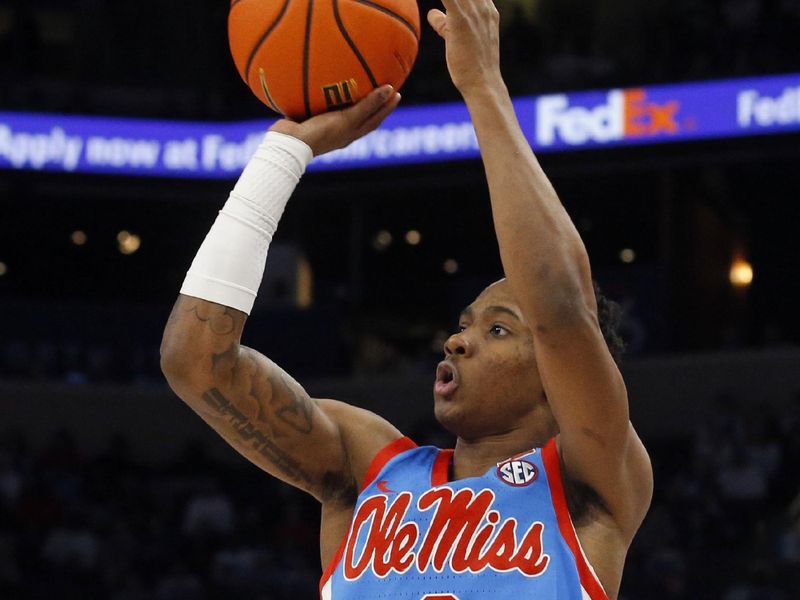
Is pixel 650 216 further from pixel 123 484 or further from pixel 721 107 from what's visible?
pixel 123 484

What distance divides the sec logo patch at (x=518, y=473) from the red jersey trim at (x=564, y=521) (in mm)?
30

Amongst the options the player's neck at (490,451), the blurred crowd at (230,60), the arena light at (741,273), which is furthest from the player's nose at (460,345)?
the arena light at (741,273)

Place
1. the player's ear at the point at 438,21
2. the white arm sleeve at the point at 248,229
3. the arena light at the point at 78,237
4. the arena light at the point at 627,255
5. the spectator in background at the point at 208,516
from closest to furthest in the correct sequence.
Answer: the player's ear at the point at 438,21, the white arm sleeve at the point at 248,229, the spectator in background at the point at 208,516, the arena light at the point at 627,255, the arena light at the point at 78,237

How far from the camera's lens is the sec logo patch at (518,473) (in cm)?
259

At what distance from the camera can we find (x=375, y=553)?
2.61 metres

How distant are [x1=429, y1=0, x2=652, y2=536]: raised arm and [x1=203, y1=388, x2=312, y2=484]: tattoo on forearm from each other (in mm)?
676

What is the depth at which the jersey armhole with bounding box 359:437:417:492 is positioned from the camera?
2.82 metres

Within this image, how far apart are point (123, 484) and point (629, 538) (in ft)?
32.6

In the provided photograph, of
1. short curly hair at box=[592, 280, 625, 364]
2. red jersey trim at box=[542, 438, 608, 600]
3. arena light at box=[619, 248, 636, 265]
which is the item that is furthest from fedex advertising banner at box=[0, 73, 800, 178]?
red jersey trim at box=[542, 438, 608, 600]

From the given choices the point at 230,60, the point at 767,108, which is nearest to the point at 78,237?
the point at 230,60

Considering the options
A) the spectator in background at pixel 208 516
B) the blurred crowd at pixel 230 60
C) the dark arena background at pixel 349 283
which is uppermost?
the blurred crowd at pixel 230 60

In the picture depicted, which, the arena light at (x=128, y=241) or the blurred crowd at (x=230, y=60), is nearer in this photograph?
the blurred crowd at (x=230, y=60)

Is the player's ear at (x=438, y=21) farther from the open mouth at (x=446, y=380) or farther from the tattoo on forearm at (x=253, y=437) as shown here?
the tattoo on forearm at (x=253, y=437)

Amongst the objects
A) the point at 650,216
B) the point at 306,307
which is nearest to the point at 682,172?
the point at 650,216
